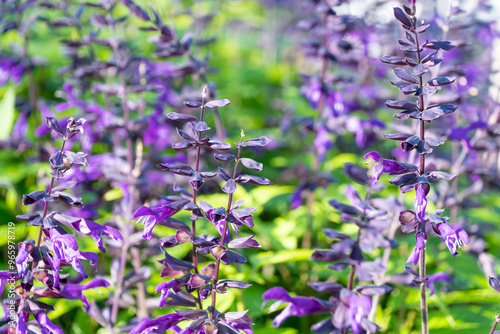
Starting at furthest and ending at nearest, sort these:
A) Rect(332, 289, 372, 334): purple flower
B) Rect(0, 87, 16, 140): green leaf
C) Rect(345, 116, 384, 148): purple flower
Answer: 1. Rect(0, 87, 16, 140): green leaf
2. Rect(345, 116, 384, 148): purple flower
3. Rect(332, 289, 372, 334): purple flower

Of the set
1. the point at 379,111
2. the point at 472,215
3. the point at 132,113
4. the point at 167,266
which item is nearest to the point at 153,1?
the point at 132,113

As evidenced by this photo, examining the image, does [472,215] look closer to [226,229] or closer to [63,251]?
[226,229]

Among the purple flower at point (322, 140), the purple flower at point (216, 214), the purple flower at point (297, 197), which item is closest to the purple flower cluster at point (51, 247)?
the purple flower at point (216, 214)

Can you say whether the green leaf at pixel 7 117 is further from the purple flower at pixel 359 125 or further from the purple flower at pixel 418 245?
the purple flower at pixel 418 245

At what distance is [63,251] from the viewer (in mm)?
1162

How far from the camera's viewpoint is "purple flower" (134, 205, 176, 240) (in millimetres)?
1192

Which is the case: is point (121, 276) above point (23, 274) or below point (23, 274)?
below

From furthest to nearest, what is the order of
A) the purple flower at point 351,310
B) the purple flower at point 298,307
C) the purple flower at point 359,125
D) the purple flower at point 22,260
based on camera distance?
1. the purple flower at point 359,125
2. the purple flower at point 298,307
3. the purple flower at point 351,310
4. the purple flower at point 22,260

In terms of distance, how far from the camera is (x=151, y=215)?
1230mm

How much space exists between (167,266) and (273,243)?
3.88 feet

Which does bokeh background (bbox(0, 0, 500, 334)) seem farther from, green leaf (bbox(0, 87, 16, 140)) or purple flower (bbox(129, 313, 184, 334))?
purple flower (bbox(129, 313, 184, 334))

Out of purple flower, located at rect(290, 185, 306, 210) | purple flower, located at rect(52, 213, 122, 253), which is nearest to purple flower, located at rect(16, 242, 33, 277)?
purple flower, located at rect(52, 213, 122, 253)

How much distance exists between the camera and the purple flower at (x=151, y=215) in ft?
3.91

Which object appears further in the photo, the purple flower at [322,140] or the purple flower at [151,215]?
the purple flower at [322,140]
